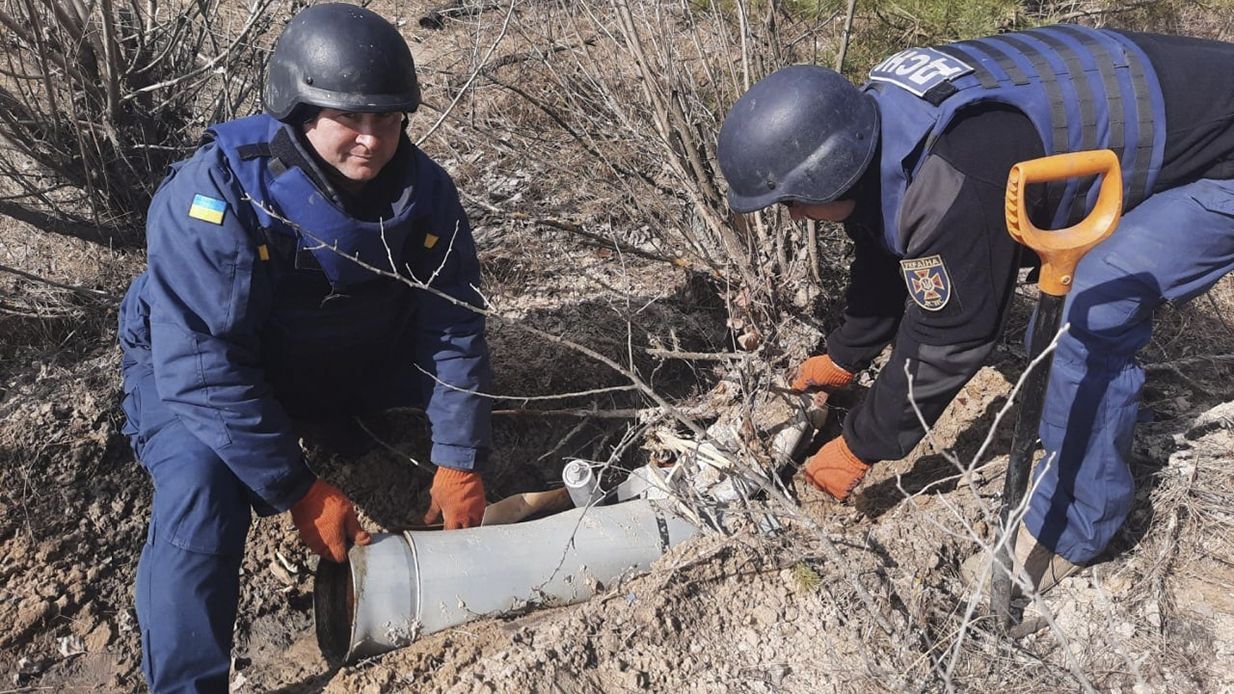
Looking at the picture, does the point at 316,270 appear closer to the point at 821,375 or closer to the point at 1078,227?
the point at 821,375

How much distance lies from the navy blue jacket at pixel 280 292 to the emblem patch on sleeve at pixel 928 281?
4.01 ft

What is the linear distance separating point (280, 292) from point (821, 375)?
5.59ft

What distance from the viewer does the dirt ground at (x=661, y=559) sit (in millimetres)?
2348

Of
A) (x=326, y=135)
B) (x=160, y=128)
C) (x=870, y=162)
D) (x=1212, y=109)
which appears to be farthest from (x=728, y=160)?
(x=160, y=128)

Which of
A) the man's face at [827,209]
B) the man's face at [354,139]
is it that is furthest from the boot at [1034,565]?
the man's face at [354,139]

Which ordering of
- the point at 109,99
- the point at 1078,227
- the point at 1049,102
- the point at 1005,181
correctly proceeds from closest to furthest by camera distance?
the point at 1078,227
the point at 1005,181
the point at 1049,102
the point at 109,99

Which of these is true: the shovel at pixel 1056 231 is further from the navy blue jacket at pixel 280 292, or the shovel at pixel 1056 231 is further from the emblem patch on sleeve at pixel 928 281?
the navy blue jacket at pixel 280 292

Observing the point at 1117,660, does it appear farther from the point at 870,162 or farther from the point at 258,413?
the point at 258,413

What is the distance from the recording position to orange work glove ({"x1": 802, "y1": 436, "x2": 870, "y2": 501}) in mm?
2582

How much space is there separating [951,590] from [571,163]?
248 cm

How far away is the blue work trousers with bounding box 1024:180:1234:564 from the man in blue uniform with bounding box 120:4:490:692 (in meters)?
1.60

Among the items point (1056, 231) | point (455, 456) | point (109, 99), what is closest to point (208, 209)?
point (455, 456)

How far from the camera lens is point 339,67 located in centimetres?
225

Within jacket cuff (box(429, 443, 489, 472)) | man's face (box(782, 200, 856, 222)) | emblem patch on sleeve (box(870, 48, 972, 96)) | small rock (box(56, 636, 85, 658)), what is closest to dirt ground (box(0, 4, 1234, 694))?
small rock (box(56, 636, 85, 658))
